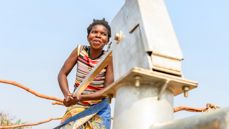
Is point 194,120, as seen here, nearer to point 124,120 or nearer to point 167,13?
point 124,120

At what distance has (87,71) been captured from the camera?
9.53ft

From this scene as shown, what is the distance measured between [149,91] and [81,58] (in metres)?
1.65

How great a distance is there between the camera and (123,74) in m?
1.50

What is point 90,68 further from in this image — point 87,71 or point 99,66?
point 99,66

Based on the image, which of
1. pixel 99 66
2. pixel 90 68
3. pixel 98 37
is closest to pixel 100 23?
pixel 98 37

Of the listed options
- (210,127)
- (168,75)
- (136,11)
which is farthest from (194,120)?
(136,11)

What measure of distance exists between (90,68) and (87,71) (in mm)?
36

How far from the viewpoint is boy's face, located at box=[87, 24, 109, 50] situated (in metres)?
2.90

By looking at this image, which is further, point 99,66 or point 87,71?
point 87,71

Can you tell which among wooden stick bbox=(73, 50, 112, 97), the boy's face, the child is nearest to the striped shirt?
the child

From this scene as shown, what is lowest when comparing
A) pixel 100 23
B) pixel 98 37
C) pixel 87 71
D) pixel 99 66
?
pixel 99 66

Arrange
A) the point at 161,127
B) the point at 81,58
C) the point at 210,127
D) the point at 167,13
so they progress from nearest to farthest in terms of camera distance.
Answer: the point at 210,127, the point at 161,127, the point at 167,13, the point at 81,58

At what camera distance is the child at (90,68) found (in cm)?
274

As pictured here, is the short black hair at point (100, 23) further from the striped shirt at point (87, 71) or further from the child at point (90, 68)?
the striped shirt at point (87, 71)
